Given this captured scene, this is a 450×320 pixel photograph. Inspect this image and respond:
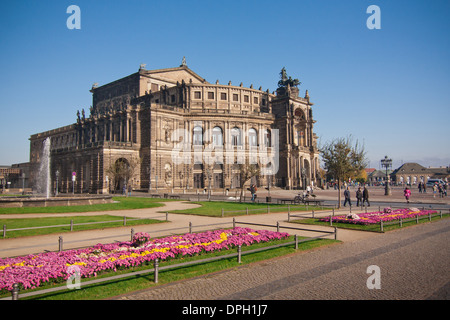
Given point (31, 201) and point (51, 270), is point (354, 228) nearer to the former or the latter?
point (51, 270)

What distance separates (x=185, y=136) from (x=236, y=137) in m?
11.3

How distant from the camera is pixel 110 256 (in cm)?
991

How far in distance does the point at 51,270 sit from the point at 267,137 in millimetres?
70305

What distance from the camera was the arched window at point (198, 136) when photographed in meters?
68.1

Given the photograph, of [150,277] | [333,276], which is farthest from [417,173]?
[150,277]

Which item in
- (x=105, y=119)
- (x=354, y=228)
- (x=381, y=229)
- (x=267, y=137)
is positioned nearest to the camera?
(x=381, y=229)

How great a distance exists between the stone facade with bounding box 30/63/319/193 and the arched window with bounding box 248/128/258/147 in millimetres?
222

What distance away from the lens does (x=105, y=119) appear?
234ft

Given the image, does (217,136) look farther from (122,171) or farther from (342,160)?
(342,160)

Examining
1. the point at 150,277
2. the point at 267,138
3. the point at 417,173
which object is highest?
the point at 267,138

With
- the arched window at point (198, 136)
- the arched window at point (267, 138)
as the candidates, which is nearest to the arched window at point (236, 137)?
the arched window at point (198, 136)

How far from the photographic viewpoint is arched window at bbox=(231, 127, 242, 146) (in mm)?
70438

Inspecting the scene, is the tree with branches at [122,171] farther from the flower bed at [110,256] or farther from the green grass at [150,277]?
the green grass at [150,277]
